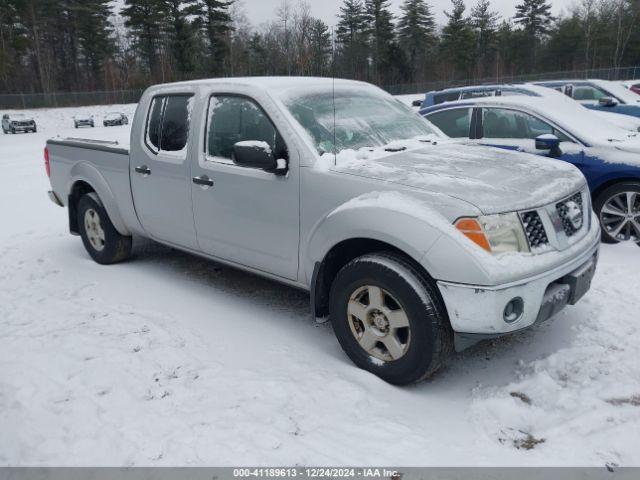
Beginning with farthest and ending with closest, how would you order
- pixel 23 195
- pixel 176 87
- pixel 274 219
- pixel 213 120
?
1. pixel 23 195
2. pixel 176 87
3. pixel 213 120
4. pixel 274 219

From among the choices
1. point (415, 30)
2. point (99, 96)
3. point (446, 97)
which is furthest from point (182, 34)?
point (446, 97)

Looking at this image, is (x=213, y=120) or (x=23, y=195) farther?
(x=23, y=195)

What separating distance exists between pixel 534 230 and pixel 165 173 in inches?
121

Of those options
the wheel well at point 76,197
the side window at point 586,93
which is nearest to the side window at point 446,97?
the side window at point 586,93

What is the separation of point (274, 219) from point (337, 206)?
23.2 inches

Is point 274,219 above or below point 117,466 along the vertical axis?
above

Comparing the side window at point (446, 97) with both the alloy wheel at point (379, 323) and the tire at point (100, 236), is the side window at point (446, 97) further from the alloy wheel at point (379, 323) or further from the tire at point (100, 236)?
the alloy wheel at point (379, 323)

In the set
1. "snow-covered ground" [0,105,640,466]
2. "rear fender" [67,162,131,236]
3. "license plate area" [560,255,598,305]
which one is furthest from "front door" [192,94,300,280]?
"license plate area" [560,255,598,305]

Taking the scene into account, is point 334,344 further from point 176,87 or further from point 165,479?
point 176,87

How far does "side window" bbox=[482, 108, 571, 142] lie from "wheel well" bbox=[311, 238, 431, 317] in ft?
12.8

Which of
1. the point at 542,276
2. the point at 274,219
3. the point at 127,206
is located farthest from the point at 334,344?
the point at 127,206

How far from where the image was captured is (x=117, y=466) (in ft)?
8.93

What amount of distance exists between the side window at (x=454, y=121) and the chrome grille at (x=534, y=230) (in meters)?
4.35

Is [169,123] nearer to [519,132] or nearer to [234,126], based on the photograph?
[234,126]
